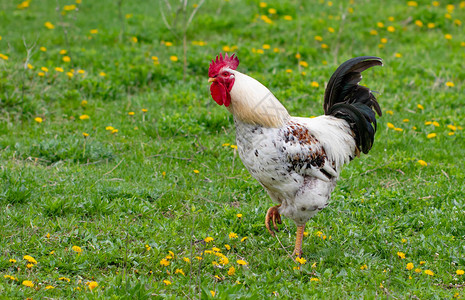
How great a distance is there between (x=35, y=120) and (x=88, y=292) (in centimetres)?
376

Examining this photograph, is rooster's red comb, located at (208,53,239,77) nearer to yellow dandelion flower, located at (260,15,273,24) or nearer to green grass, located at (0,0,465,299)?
green grass, located at (0,0,465,299)

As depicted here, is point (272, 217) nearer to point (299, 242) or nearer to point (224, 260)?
point (299, 242)

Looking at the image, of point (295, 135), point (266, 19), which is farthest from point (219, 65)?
point (266, 19)

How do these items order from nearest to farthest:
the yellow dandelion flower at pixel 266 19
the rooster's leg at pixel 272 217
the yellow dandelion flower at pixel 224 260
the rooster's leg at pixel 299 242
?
the yellow dandelion flower at pixel 224 260 → the rooster's leg at pixel 299 242 → the rooster's leg at pixel 272 217 → the yellow dandelion flower at pixel 266 19

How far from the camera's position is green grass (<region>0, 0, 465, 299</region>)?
4.38m

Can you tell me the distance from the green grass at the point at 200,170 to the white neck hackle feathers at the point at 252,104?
1.08 metres

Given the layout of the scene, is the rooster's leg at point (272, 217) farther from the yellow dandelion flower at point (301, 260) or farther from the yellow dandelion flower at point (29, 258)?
the yellow dandelion flower at point (29, 258)

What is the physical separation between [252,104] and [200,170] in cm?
218

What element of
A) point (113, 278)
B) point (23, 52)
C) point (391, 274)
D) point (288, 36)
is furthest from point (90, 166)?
point (288, 36)

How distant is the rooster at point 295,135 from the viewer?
4.34 metres

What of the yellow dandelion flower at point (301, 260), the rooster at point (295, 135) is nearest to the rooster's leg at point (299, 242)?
the rooster at point (295, 135)

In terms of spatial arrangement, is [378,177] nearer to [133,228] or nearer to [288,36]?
[133,228]

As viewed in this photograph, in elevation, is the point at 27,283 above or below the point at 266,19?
Result: below

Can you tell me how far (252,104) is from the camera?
4.28 m
